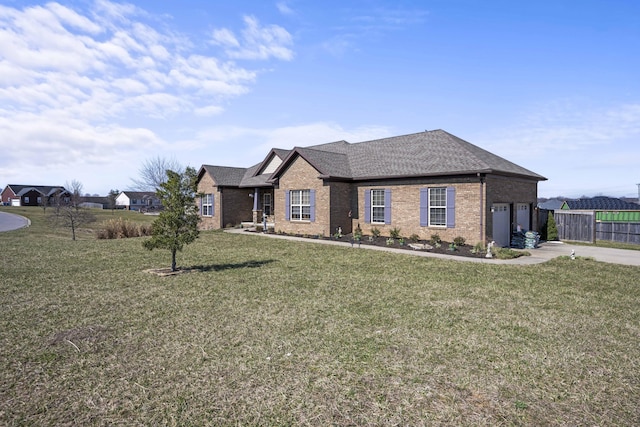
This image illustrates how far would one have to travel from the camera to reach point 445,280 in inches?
433

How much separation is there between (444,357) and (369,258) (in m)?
9.12

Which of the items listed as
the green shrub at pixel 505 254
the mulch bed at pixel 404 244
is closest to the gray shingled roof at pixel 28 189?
the mulch bed at pixel 404 244

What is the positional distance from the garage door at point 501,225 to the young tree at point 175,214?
13810mm

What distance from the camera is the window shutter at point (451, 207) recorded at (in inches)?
701

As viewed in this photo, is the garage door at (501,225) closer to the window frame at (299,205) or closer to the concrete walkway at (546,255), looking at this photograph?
the concrete walkway at (546,255)

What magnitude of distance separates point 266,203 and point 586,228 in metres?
21.3

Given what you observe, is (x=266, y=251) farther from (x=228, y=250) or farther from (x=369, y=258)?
(x=369, y=258)

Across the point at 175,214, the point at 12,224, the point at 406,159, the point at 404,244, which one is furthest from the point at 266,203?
the point at 12,224

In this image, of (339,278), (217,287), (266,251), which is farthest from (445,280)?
(266,251)

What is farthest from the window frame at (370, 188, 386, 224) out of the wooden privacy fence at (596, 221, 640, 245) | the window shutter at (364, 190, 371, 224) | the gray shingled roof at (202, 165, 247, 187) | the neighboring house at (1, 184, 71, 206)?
the neighboring house at (1, 184, 71, 206)

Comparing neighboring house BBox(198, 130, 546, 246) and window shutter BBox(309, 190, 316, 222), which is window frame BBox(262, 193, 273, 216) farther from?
window shutter BBox(309, 190, 316, 222)

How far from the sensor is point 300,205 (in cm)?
2319

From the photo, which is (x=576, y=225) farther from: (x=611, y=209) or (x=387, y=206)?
(x=611, y=209)

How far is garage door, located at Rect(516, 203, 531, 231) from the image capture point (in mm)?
20500
